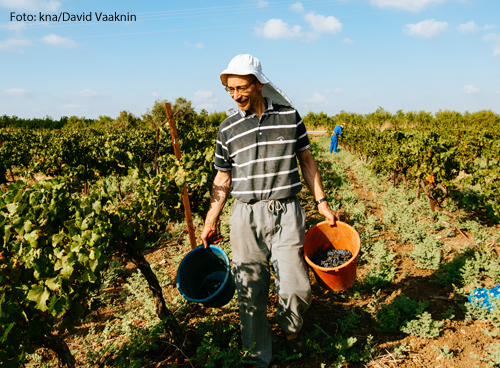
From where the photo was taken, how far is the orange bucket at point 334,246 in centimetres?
217

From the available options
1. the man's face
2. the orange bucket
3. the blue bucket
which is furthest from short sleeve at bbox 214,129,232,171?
the orange bucket

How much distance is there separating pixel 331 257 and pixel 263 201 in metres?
0.83

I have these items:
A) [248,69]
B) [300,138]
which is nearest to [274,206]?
[300,138]

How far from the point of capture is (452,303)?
3004mm

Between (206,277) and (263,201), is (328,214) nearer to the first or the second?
(263,201)

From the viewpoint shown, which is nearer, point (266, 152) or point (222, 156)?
point (266, 152)

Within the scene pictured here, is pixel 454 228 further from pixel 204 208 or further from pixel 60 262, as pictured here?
pixel 60 262

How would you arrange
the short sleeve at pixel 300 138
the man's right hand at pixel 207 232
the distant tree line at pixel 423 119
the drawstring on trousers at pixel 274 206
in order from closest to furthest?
the drawstring on trousers at pixel 274 206 → the short sleeve at pixel 300 138 → the man's right hand at pixel 207 232 → the distant tree line at pixel 423 119

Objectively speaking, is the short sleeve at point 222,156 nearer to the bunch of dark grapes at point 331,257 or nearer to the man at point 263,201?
the man at point 263,201

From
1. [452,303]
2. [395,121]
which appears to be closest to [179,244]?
[452,303]

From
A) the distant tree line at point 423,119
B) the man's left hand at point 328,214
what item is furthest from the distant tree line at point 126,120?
the man's left hand at point 328,214

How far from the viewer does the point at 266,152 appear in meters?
2.11

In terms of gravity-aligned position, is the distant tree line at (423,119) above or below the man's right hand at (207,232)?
above

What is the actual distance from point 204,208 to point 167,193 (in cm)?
137
